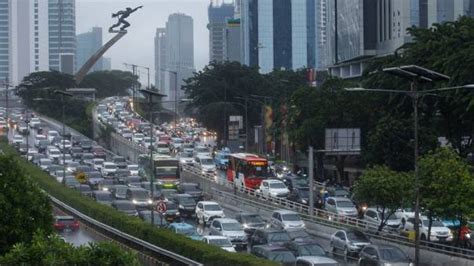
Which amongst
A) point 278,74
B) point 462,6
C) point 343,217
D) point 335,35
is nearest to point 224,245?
point 343,217

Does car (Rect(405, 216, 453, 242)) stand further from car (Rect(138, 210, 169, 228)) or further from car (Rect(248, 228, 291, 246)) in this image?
car (Rect(138, 210, 169, 228))

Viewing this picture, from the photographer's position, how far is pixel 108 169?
70.1m

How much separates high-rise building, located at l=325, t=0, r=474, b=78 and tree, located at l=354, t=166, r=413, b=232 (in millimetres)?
51247

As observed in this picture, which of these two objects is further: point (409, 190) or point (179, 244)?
point (409, 190)

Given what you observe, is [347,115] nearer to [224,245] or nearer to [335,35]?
[224,245]

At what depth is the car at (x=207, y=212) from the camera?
4722 centimetres

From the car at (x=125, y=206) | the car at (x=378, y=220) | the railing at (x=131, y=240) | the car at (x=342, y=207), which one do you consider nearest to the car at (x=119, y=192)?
the car at (x=125, y=206)

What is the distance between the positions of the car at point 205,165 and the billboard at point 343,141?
13.6 metres

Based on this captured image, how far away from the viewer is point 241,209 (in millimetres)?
54344

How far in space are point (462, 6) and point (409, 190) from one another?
201 feet

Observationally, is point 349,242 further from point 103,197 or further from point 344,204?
point 103,197

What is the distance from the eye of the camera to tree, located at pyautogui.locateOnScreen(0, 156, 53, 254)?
Result: 2084 centimetres

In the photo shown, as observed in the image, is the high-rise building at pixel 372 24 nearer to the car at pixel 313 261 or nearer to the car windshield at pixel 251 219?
the car windshield at pixel 251 219

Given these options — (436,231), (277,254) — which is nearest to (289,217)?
(436,231)
